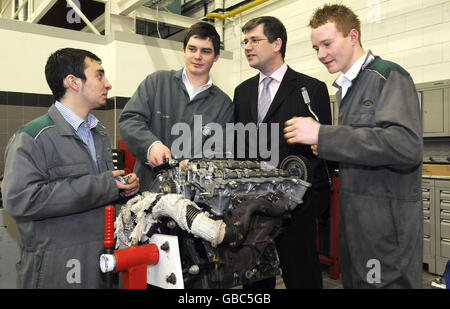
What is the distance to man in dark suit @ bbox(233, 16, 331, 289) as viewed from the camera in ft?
5.28

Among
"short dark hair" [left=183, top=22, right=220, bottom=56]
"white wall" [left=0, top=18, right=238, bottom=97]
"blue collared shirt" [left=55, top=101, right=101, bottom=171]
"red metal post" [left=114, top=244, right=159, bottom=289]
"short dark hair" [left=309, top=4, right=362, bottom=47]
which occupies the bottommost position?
"red metal post" [left=114, top=244, right=159, bottom=289]

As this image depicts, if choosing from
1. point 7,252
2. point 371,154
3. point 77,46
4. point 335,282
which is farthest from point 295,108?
point 77,46

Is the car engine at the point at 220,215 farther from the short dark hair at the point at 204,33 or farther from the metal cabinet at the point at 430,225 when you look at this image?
the metal cabinet at the point at 430,225

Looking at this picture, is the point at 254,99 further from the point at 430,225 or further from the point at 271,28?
the point at 430,225

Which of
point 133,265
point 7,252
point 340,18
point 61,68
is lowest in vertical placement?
point 7,252

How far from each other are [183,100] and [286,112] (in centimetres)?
53

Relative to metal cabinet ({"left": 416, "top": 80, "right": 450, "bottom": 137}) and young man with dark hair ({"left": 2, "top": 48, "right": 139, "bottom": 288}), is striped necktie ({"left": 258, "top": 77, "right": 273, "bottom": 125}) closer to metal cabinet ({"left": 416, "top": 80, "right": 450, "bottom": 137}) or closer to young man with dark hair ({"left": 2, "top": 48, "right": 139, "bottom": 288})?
young man with dark hair ({"left": 2, "top": 48, "right": 139, "bottom": 288})

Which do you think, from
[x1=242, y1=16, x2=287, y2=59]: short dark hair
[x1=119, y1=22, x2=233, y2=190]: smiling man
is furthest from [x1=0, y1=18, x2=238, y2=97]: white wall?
[x1=242, y1=16, x2=287, y2=59]: short dark hair

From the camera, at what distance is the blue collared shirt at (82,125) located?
143cm

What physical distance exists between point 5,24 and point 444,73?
16.0 ft

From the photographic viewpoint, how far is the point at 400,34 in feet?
12.7

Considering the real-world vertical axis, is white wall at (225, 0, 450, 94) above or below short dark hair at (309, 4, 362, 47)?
above

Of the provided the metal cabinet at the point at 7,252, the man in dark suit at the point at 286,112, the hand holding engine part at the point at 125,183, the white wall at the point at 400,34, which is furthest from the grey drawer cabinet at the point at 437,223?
the metal cabinet at the point at 7,252

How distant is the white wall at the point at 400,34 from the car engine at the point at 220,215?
250 cm
